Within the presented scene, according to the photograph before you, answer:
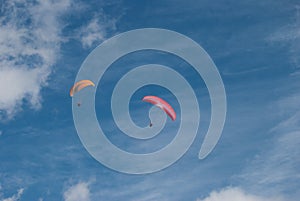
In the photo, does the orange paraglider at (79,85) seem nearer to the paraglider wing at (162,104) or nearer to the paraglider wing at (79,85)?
the paraglider wing at (79,85)

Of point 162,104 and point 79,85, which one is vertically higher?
point 79,85

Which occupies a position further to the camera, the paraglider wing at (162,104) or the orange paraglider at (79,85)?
the orange paraglider at (79,85)

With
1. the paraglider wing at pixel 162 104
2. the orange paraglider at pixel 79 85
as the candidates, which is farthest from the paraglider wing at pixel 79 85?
the paraglider wing at pixel 162 104

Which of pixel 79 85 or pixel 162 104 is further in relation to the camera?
pixel 79 85

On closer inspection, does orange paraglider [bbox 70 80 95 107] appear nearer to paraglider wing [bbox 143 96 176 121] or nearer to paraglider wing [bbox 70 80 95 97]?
paraglider wing [bbox 70 80 95 97]

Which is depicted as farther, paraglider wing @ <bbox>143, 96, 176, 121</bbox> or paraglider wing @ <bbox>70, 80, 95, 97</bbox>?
paraglider wing @ <bbox>70, 80, 95, 97</bbox>

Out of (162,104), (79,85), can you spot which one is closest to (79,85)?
(79,85)

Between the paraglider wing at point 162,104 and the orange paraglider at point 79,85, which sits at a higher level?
the orange paraglider at point 79,85

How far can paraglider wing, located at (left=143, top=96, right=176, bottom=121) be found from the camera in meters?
49.3

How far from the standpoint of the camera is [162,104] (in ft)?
164

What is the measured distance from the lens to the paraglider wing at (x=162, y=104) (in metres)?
49.3

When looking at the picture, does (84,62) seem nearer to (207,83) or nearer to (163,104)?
(163,104)

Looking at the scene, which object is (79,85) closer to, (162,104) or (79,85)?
(79,85)

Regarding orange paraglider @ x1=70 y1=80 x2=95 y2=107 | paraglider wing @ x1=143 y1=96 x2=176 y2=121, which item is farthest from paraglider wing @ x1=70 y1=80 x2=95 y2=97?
paraglider wing @ x1=143 y1=96 x2=176 y2=121
